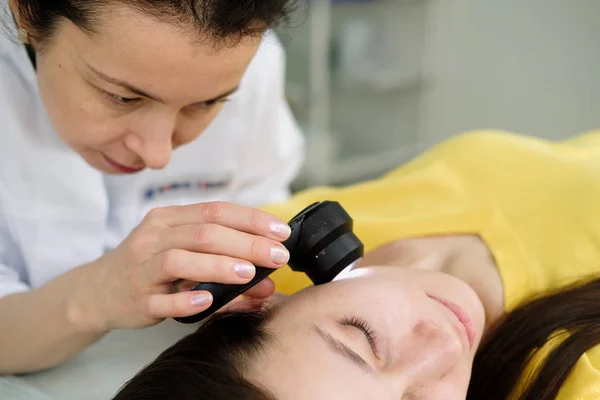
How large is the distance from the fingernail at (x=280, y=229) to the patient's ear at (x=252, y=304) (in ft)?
0.46

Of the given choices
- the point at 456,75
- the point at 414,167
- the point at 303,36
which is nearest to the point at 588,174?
the point at 414,167

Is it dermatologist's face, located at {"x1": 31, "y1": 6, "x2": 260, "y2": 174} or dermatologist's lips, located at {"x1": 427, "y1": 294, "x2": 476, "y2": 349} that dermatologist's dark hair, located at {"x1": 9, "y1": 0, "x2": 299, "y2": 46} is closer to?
dermatologist's face, located at {"x1": 31, "y1": 6, "x2": 260, "y2": 174}

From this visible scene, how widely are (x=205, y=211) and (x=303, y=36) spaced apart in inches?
84.1

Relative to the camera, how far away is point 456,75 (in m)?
3.26

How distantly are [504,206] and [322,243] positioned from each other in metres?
0.54

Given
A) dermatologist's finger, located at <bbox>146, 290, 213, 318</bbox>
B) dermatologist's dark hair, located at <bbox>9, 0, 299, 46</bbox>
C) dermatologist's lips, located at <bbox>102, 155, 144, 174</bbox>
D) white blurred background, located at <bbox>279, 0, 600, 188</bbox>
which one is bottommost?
white blurred background, located at <bbox>279, 0, 600, 188</bbox>

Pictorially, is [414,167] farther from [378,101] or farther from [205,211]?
[378,101]

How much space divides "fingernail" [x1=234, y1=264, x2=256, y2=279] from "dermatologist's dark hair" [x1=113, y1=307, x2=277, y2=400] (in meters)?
0.09

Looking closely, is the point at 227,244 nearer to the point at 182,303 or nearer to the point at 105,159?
the point at 182,303

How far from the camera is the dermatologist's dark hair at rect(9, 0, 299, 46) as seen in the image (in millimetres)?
803

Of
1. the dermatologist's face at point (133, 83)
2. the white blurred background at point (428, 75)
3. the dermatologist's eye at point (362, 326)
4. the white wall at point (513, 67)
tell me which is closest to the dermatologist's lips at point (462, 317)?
the dermatologist's eye at point (362, 326)

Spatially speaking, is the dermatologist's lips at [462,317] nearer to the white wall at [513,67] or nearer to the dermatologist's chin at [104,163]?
the dermatologist's chin at [104,163]

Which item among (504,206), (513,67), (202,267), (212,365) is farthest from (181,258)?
(513,67)

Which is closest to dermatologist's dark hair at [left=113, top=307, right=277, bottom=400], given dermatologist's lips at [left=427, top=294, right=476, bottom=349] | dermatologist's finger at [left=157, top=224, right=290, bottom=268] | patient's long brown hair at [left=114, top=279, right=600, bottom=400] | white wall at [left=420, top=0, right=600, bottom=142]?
patient's long brown hair at [left=114, top=279, right=600, bottom=400]
